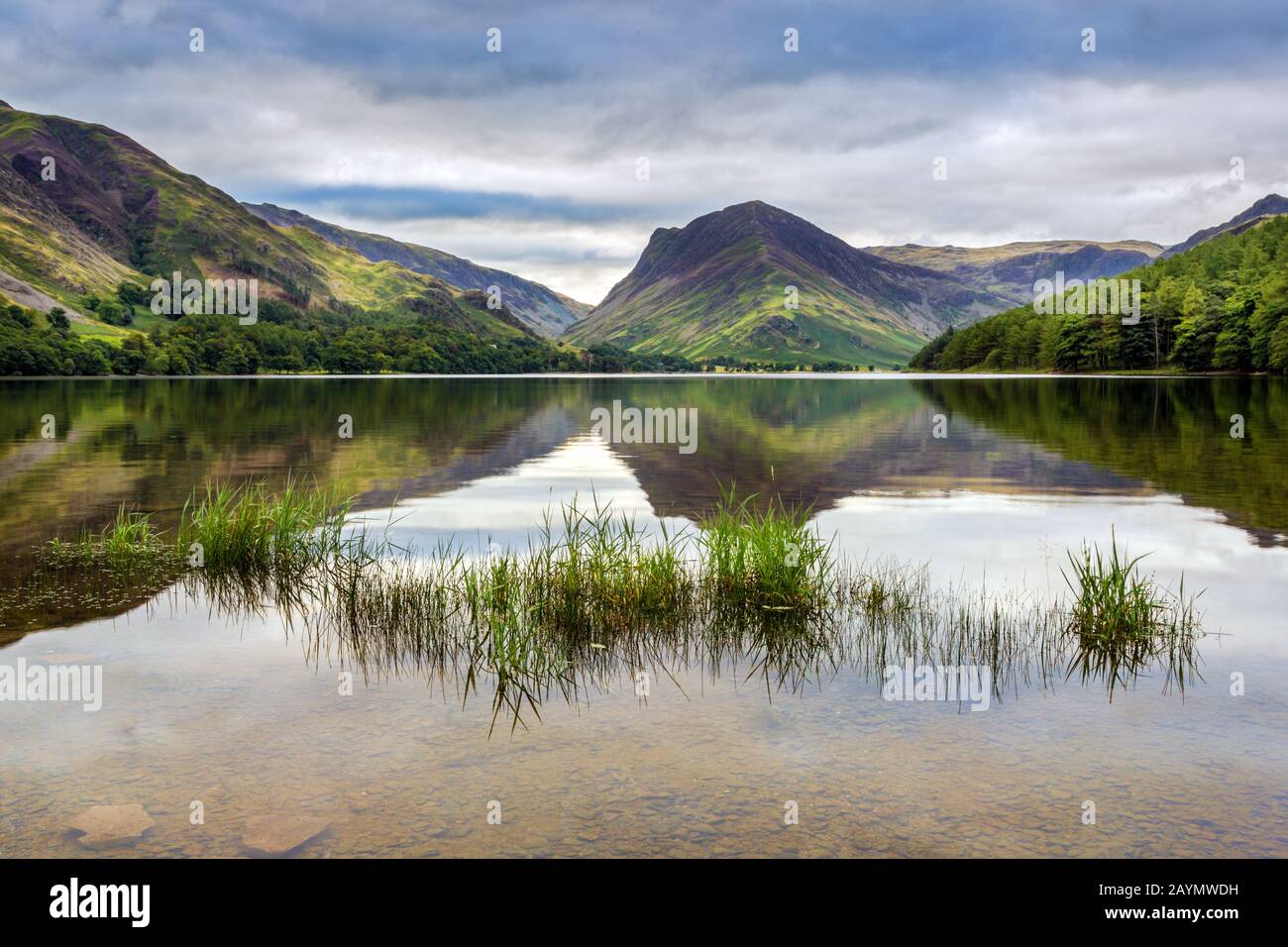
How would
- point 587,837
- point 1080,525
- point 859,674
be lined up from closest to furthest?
point 587,837 < point 859,674 < point 1080,525

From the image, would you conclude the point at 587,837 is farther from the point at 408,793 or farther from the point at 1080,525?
the point at 1080,525

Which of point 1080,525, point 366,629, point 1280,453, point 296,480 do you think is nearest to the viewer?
point 366,629

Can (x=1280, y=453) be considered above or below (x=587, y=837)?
above

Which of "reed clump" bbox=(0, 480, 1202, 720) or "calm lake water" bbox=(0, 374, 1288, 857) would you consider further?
"reed clump" bbox=(0, 480, 1202, 720)

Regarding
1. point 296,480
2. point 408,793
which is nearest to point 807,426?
point 296,480

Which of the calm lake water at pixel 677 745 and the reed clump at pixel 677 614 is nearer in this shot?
the calm lake water at pixel 677 745

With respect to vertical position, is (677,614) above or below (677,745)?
above

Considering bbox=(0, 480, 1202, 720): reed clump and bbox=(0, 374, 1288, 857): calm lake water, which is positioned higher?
bbox=(0, 480, 1202, 720): reed clump

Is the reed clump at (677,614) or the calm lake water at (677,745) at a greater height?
the reed clump at (677,614)

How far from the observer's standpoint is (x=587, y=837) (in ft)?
30.1

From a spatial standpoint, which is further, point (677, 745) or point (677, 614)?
point (677, 614)
